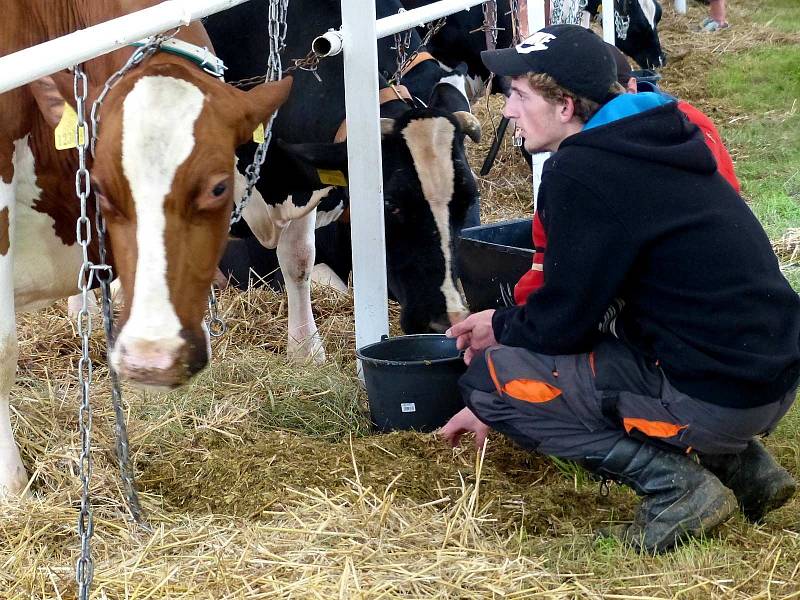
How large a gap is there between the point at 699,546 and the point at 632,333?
0.64 meters

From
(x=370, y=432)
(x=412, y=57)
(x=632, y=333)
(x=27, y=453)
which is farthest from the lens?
(x=412, y=57)

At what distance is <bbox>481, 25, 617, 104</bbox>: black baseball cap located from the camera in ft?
10.1

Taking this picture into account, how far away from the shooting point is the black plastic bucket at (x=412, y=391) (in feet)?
12.6

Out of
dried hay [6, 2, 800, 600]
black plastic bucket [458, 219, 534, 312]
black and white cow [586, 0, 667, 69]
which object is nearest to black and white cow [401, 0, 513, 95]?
black and white cow [586, 0, 667, 69]

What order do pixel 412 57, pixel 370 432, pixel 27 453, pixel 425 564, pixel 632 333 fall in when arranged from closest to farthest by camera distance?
pixel 425 564
pixel 632 333
pixel 27 453
pixel 370 432
pixel 412 57

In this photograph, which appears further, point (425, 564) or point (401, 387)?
point (401, 387)

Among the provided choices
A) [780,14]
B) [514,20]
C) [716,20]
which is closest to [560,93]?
[514,20]

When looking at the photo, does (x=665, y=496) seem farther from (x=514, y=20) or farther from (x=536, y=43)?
(x=514, y=20)

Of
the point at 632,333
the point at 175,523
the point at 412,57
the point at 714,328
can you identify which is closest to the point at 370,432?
the point at 175,523

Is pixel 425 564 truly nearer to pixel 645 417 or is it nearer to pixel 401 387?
pixel 645 417

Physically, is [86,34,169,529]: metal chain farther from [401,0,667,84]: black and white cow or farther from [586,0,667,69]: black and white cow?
[586,0,667,69]: black and white cow

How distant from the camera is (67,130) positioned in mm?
3008

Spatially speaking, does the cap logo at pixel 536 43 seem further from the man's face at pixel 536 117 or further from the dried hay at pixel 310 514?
the dried hay at pixel 310 514

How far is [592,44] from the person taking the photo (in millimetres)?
3137
